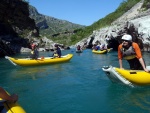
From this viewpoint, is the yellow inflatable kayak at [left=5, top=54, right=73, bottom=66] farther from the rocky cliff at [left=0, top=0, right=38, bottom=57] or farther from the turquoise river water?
the rocky cliff at [left=0, top=0, right=38, bottom=57]

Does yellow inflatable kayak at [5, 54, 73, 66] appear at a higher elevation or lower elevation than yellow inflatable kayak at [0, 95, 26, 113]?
lower

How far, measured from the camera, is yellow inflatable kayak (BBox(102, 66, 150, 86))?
1026 centimetres

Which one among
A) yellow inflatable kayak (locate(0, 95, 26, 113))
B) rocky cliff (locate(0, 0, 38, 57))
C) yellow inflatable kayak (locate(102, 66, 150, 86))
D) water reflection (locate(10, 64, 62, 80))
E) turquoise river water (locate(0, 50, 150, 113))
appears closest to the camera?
yellow inflatable kayak (locate(0, 95, 26, 113))

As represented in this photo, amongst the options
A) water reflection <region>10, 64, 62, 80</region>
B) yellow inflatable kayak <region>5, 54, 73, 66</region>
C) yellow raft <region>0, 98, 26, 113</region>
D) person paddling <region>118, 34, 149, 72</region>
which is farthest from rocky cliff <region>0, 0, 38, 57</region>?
yellow raft <region>0, 98, 26, 113</region>

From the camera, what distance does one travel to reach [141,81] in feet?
34.0

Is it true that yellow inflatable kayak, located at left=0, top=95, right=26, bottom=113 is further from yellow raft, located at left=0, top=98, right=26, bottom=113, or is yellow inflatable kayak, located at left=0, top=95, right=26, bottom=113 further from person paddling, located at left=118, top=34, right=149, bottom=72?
person paddling, located at left=118, top=34, right=149, bottom=72

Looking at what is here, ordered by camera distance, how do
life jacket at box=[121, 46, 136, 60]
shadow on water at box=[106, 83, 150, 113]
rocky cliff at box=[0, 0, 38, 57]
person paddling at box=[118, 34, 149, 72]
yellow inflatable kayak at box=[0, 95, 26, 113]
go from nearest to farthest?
yellow inflatable kayak at box=[0, 95, 26, 113]
shadow on water at box=[106, 83, 150, 113]
person paddling at box=[118, 34, 149, 72]
life jacket at box=[121, 46, 136, 60]
rocky cliff at box=[0, 0, 38, 57]

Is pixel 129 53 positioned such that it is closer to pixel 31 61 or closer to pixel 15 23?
pixel 31 61

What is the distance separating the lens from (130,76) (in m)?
10.4

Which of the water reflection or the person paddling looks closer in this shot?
the person paddling

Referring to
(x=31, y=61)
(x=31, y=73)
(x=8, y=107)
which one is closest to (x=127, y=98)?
(x=8, y=107)

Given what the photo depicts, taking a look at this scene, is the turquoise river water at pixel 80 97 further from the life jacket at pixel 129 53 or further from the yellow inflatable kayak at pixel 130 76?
the life jacket at pixel 129 53

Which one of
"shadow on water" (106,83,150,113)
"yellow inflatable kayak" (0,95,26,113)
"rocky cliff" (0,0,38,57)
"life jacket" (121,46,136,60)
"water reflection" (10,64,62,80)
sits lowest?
→ "shadow on water" (106,83,150,113)

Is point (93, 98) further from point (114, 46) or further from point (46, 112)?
point (114, 46)
